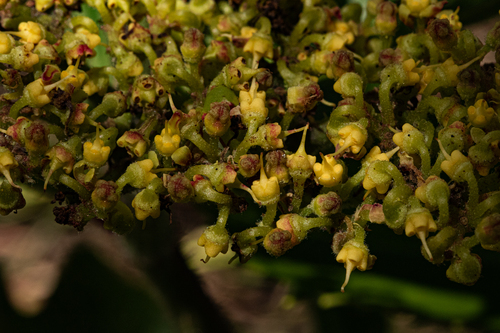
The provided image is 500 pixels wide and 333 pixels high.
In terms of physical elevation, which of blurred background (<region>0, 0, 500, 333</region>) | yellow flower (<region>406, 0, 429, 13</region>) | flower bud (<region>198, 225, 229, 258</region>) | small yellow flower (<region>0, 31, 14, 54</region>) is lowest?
blurred background (<region>0, 0, 500, 333</region>)

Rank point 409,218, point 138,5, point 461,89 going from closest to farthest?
point 409,218, point 461,89, point 138,5

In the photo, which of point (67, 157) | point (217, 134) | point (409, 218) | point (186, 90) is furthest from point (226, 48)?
point (409, 218)

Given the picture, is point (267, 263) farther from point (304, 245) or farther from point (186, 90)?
point (186, 90)

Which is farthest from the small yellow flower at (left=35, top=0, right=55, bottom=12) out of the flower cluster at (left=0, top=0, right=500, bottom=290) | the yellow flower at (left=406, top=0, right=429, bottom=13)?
the yellow flower at (left=406, top=0, right=429, bottom=13)

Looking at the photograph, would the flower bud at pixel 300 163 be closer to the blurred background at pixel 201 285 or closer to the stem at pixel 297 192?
the stem at pixel 297 192

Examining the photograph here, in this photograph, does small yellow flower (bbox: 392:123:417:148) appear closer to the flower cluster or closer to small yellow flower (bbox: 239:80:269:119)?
the flower cluster

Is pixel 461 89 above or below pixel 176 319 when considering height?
above
